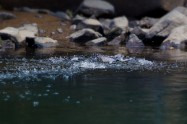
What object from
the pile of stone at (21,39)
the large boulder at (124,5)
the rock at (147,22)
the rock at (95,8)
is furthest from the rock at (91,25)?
the large boulder at (124,5)

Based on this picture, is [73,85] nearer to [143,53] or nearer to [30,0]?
[143,53]

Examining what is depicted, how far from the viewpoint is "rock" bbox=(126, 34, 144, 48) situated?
70.1 ft

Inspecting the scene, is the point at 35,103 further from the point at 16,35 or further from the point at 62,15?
the point at 62,15

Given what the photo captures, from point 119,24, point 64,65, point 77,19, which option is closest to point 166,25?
point 119,24

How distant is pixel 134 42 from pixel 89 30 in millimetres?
1786

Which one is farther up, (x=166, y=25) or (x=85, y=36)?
(x=166, y=25)

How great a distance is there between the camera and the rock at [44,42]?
2034 centimetres

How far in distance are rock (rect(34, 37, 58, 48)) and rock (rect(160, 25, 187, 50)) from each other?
406cm

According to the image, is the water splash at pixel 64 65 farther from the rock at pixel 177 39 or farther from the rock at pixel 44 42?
the rock at pixel 177 39

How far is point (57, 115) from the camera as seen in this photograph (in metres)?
9.56

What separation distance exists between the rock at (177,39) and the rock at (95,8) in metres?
5.18

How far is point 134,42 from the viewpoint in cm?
2178

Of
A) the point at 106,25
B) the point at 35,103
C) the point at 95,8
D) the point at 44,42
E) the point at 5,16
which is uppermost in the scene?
the point at 95,8

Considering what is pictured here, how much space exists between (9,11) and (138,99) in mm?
16238
